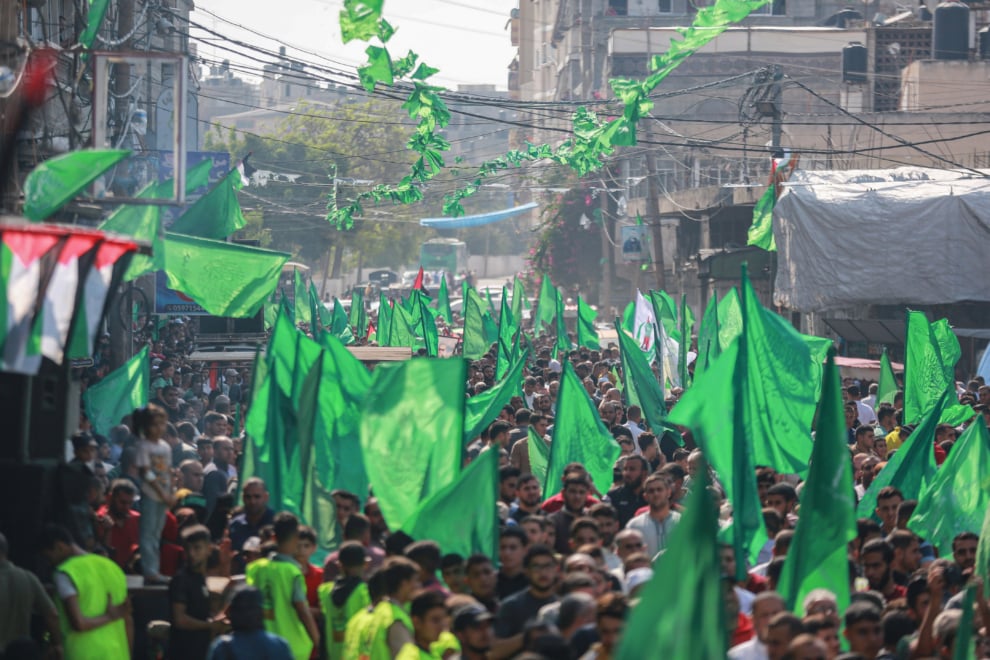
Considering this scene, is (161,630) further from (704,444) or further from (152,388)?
(152,388)

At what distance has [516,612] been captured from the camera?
7.11 meters

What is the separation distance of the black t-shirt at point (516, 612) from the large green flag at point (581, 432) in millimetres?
4838

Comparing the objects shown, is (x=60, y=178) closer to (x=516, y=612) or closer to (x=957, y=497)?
(x=516, y=612)

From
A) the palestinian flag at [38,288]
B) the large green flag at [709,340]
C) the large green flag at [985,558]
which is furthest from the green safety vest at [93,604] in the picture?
the large green flag at [709,340]

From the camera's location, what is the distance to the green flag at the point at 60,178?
9.59m

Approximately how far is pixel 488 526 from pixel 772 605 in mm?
1911

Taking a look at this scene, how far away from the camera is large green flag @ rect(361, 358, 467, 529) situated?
9.09m

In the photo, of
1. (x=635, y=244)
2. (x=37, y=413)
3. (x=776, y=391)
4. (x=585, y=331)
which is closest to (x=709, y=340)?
(x=776, y=391)

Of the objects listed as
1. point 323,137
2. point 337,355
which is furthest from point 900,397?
point 323,137

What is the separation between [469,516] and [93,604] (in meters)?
1.97

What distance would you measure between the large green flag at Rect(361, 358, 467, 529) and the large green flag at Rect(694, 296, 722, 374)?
5347 millimetres

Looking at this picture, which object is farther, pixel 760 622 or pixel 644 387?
pixel 644 387

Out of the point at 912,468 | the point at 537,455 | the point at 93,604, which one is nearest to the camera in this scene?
the point at 93,604

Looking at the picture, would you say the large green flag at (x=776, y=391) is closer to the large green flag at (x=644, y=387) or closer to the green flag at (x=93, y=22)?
the large green flag at (x=644, y=387)
